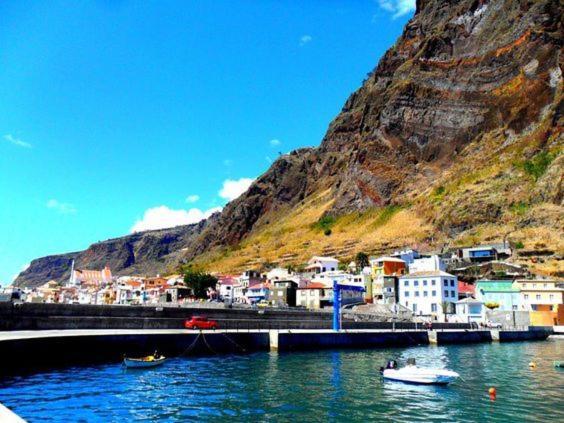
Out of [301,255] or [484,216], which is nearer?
[484,216]

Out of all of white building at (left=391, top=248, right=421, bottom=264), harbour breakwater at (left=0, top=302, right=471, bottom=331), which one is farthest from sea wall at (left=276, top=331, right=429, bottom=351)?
white building at (left=391, top=248, right=421, bottom=264)

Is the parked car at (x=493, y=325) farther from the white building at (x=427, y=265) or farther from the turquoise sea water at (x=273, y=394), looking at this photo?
the turquoise sea water at (x=273, y=394)

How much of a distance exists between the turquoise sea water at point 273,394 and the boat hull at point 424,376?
716mm

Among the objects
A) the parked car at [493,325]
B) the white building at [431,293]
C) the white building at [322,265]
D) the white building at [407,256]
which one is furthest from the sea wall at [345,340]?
the white building at [322,265]

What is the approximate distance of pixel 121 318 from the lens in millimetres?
44562

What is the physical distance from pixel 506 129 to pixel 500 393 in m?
147

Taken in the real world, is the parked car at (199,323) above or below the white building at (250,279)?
below

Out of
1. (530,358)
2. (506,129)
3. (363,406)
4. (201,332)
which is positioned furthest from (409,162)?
(363,406)

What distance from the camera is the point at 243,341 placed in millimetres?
45750

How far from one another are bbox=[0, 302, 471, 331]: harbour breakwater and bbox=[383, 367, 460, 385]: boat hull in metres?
23.1

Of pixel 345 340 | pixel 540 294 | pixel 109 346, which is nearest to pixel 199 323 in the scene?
pixel 109 346

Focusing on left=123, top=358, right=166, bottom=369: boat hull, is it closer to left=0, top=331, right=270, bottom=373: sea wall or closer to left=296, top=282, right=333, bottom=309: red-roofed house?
left=0, top=331, right=270, bottom=373: sea wall

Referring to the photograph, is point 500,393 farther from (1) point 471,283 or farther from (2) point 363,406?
(1) point 471,283

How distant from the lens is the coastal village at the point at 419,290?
83.0 meters
